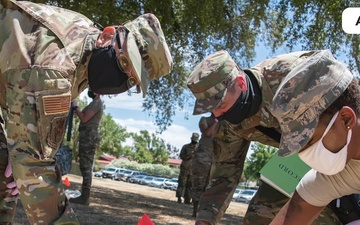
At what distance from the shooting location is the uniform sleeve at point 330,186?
2.43m

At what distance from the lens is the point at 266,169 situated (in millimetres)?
3225

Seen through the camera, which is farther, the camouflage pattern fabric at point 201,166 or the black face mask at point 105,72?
the camouflage pattern fabric at point 201,166

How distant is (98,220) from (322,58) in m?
4.51

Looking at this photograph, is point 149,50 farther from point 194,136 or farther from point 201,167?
point 194,136

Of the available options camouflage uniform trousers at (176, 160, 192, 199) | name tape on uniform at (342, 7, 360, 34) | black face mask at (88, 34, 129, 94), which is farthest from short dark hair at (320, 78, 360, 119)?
camouflage uniform trousers at (176, 160, 192, 199)

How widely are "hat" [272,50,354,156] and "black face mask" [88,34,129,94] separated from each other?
75 cm

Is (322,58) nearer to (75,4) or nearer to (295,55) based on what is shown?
(295,55)

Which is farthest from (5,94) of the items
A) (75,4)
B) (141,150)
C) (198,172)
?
(141,150)

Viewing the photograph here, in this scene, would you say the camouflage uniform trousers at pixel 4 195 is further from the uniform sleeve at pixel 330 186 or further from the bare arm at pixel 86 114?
the bare arm at pixel 86 114

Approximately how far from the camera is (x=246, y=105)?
2.89 metres

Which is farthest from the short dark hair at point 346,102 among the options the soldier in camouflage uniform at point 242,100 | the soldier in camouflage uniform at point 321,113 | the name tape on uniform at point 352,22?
the name tape on uniform at point 352,22

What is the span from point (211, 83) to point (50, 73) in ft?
2.66

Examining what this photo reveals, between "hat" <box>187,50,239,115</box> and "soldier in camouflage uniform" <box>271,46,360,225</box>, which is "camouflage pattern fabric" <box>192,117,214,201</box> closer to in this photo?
"hat" <box>187,50,239,115</box>

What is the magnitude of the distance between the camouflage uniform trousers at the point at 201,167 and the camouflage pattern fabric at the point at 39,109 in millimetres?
6251
